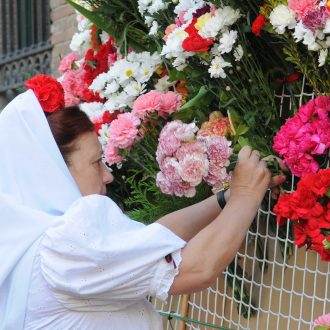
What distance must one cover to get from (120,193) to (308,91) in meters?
1.28

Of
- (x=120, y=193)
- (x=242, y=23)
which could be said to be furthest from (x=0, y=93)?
(x=242, y=23)

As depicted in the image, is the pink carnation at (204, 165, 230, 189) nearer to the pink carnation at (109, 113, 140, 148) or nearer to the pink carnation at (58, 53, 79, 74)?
the pink carnation at (109, 113, 140, 148)

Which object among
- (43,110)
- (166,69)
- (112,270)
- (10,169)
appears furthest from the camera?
(166,69)

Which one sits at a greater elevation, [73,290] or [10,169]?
[10,169]

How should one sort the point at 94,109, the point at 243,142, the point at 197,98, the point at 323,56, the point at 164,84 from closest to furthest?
1. the point at 323,56
2. the point at 243,142
3. the point at 197,98
4. the point at 164,84
5. the point at 94,109

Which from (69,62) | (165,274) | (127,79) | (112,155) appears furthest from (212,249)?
(69,62)

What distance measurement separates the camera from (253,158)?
247 centimetres

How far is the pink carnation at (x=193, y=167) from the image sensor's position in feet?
8.11

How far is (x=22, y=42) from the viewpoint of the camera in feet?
27.0

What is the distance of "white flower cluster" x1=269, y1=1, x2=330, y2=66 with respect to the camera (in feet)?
7.95

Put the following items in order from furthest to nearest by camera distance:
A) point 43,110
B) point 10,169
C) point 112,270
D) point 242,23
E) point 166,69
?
point 166,69 → point 242,23 → point 43,110 → point 10,169 → point 112,270

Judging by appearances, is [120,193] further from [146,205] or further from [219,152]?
[219,152]

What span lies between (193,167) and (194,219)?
0.24m

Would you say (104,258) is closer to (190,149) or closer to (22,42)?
(190,149)
